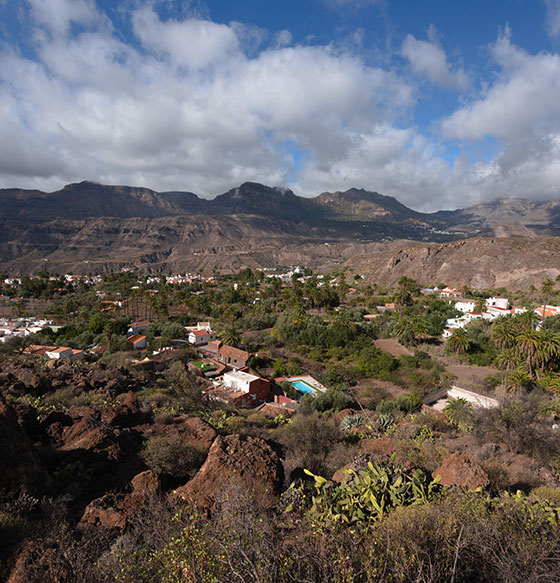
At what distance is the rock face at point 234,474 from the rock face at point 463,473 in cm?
319

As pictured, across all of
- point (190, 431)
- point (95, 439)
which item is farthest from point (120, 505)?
point (190, 431)

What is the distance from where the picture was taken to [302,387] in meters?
24.9

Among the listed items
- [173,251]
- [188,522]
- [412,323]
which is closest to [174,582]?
[188,522]

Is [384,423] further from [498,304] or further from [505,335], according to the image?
[498,304]

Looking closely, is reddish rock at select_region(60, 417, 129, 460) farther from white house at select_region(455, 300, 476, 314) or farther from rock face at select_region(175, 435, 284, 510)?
white house at select_region(455, 300, 476, 314)

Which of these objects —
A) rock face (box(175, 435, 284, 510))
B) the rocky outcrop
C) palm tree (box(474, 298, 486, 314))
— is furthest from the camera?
palm tree (box(474, 298, 486, 314))

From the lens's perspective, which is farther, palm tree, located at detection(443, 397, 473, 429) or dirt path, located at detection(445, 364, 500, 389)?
dirt path, located at detection(445, 364, 500, 389)

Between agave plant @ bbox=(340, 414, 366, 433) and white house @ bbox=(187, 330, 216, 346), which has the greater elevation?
agave plant @ bbox=(340, 414, 366, 433)

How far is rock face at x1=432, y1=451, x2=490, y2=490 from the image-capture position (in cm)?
614

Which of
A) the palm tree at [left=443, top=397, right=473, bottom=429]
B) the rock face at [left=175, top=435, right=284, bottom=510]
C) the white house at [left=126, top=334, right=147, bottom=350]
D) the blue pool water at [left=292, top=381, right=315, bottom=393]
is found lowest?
the white house at [left=126, top=334, right=147, bottom=350]

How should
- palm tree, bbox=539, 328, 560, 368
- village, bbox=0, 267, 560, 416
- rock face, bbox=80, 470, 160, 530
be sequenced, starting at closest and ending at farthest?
rock face, bbox=80, 470, 160, 530 → village, bbox=0, 267, 560, 416 → palm tree, bbox=539, 328, 560, 368

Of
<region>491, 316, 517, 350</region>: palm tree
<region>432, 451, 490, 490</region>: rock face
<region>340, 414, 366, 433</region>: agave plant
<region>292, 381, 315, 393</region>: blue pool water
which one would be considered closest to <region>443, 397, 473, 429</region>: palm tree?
<region>340, 414, 366, 433</region>: agave plant

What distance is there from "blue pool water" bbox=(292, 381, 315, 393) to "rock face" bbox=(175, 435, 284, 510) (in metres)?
18.1

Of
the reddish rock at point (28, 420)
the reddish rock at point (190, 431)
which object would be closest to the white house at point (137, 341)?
the reddish rock at point (190, 431)
